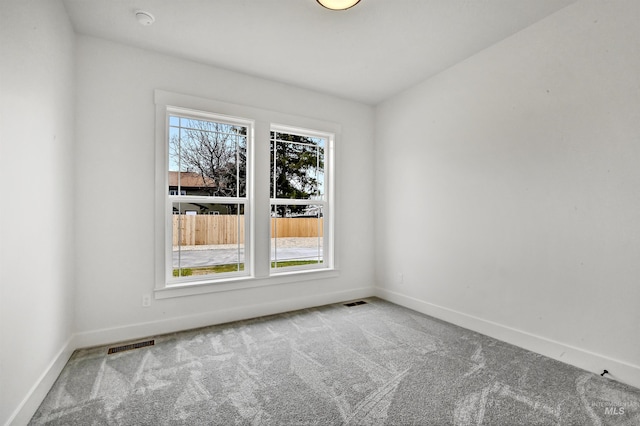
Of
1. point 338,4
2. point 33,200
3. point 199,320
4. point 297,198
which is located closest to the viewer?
point 33,200

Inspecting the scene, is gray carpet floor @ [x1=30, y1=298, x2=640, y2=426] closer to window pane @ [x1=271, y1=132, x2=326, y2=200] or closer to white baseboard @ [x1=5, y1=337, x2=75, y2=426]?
white baseboard @ [x1=5, y1=337, x2=75, y2=426]

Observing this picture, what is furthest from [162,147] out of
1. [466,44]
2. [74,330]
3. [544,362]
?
[544,362]

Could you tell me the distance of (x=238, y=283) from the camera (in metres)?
3.29

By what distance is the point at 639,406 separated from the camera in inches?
70.9

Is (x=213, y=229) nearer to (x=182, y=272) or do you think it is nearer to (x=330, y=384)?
(x=182, y=272)

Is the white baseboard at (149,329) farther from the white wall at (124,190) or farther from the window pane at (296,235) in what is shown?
the window pane at (296,235)

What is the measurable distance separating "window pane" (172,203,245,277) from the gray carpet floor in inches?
26.9

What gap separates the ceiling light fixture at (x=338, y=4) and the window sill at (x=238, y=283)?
2.64 metres

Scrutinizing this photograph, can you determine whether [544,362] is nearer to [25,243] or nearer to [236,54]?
[25,243]

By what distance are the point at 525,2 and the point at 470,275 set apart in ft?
7.64

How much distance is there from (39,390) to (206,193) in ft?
6.42

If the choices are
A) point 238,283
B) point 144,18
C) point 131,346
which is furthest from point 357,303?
point 144,18

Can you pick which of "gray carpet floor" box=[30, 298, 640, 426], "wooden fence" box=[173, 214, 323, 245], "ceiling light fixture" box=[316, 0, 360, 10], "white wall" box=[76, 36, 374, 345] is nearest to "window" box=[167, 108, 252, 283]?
"wooden fence" box=[173, 214, 323, 245]

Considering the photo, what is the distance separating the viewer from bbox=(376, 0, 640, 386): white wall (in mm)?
2082
